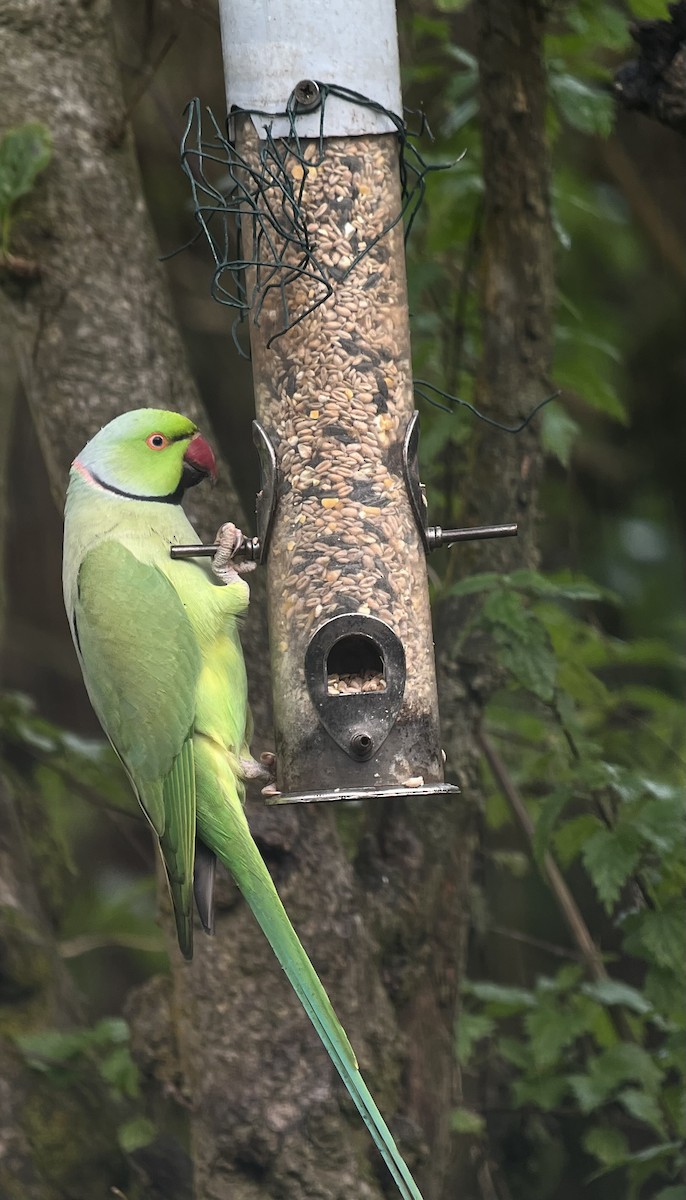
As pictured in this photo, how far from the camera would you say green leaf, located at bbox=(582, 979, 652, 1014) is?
3898 mm

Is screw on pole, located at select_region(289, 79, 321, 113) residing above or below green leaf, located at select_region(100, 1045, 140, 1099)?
above

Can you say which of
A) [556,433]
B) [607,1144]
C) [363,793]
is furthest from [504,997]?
[556,433]

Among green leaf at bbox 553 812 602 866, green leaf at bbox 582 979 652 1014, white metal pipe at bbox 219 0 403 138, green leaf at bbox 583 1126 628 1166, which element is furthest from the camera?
green leaf at bbox 582 979 652 1014

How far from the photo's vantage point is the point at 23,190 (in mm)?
3402

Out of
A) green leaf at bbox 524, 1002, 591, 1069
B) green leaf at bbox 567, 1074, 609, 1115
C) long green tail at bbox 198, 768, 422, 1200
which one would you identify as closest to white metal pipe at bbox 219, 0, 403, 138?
long green tail at bbox 198, 768, 422, 1200

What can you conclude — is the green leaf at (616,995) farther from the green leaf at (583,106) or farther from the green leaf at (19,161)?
the green leaf at (19,161)

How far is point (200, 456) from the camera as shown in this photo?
11.4ft

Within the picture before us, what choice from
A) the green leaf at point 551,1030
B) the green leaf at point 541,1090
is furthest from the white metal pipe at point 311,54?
the green leaf at point 541,1090

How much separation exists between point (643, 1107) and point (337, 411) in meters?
2.04

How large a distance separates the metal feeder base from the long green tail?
269mm

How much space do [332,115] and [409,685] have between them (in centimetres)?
125

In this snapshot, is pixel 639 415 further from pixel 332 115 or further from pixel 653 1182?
pixel 332 115

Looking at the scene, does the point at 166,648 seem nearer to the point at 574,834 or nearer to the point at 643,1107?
the point at 574,834

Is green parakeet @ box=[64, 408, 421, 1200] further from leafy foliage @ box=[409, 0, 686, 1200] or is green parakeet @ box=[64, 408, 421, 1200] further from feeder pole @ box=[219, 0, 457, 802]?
leafy foliage @ box=[409, 0, 686, 1200]
